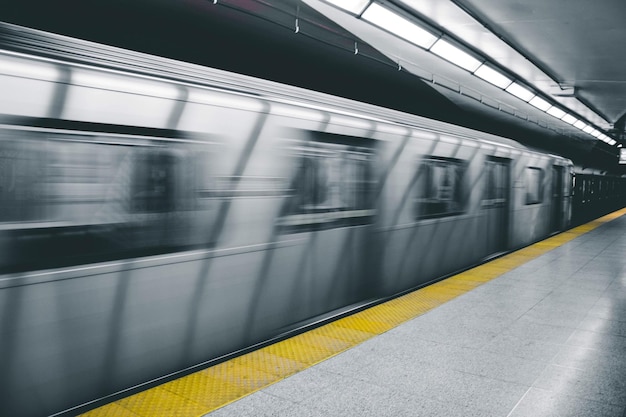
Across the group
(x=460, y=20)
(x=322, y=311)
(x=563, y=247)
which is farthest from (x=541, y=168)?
(x=322, y=311)

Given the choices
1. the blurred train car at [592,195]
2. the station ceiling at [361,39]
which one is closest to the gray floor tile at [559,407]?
the station ceiling at [361,39]

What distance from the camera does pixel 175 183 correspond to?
11.1 feet

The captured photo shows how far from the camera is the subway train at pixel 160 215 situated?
8.82 feet

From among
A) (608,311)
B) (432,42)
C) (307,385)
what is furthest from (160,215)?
(608,311)

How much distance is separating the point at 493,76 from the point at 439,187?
2.37 metres

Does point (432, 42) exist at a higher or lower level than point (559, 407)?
higher

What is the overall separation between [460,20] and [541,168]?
22.4 feet

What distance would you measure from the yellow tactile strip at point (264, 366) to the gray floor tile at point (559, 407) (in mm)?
1447

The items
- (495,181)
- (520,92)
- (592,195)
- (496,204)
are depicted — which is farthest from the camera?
(592,195)

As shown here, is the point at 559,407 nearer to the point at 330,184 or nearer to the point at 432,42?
the point at 330,184

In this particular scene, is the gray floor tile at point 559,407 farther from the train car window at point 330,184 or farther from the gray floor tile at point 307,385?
the train car window at point 330,184

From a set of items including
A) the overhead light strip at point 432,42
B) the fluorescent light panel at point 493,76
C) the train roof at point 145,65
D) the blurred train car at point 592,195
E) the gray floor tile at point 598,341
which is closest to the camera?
the train roof at point 145,65

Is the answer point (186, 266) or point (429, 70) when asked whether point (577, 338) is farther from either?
point (429, 70)

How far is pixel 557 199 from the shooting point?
43.1 ft
